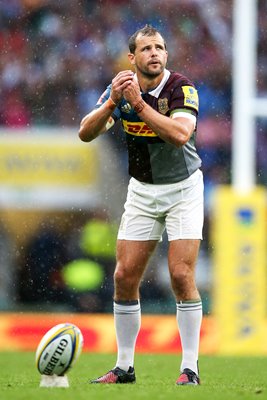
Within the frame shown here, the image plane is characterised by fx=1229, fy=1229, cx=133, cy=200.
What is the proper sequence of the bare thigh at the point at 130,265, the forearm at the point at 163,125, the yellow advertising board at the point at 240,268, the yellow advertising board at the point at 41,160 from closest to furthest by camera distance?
the forearm at the point at 163,125 < the bare thigh at the point at 130,265 < the yellow advertising board at the point at 240,268 < the yellow advertising board at the point at 41,160

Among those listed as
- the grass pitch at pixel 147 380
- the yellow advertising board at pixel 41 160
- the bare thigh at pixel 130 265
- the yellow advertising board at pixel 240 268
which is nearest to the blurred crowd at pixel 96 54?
the yellow advertising board at pixel 41 160

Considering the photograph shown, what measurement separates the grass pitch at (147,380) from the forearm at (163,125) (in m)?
1.12

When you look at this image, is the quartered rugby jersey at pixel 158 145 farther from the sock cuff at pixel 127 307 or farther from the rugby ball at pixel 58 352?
the rugby ball at pixel 58 352

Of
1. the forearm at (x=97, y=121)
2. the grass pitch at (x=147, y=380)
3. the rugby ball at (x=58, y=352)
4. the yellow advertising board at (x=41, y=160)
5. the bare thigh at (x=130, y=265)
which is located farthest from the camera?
the yellow advertising board at (x=41, y=160)

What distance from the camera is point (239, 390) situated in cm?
540

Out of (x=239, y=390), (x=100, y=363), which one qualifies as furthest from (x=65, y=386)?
(x=100, y=363)

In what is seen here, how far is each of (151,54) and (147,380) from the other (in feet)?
5.38

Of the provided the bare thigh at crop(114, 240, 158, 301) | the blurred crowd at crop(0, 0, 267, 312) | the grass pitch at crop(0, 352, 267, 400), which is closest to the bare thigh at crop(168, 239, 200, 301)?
the bare thigh at crop(114, 240, 158, 301)

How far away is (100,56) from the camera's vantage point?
1205 cm

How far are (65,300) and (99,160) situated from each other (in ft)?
4.31

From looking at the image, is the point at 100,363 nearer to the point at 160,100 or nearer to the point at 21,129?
the point at 160,100

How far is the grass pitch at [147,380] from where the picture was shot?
4.95 metres

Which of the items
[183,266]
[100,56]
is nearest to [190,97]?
[183,266]

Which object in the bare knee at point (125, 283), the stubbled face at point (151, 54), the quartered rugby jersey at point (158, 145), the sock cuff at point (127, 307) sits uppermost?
the stubbled face at point (151, 54)
